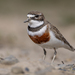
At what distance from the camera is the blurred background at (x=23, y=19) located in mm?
9851

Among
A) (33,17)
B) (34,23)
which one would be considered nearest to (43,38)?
(34,23)

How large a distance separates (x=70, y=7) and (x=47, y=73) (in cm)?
1238

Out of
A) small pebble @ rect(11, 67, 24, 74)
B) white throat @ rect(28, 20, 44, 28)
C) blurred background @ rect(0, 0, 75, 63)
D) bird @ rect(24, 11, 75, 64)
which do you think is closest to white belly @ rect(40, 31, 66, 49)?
bird @ rect(24, 11, 75, 64)

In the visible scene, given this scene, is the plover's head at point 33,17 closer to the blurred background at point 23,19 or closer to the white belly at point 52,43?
the white belly at point 52,43

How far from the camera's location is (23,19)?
46.6ft

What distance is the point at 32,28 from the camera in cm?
576

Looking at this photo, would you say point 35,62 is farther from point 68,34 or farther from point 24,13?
point 24,13

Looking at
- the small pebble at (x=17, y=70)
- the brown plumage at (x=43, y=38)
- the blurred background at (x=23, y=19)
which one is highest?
the brown plumage at (x=43, y=38)

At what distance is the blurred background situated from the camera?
32.3ft

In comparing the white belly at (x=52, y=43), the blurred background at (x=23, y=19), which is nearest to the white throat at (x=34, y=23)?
the white belly at (x=52, y=43)

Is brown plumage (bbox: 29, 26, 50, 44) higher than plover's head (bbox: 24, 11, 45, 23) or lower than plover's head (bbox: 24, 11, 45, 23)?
lower

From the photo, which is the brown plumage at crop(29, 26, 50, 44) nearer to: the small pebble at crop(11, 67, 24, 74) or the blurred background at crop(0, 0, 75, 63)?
the small pebble at crop(11, 67, 24, 74)

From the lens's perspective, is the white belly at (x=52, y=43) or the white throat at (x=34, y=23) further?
the white belly at (x=52, y=43)

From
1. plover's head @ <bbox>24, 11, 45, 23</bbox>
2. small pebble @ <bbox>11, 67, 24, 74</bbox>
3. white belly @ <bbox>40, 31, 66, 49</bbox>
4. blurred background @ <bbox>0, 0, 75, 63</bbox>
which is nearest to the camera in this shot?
small pebble @ <bbox>11, 67, 24, 74</bbox>
